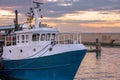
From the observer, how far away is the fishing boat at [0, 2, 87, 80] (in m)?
36.6

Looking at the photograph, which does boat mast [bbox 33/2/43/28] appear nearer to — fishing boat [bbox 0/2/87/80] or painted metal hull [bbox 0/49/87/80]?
fishing boat [bbox 0/2/87/80]

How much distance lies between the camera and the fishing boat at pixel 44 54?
3656 cm

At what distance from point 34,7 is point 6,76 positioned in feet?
28.5

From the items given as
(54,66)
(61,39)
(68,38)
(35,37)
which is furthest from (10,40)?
(54,66)

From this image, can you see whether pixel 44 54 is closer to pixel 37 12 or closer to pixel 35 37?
pixel 35 37

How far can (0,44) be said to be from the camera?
44469 mm

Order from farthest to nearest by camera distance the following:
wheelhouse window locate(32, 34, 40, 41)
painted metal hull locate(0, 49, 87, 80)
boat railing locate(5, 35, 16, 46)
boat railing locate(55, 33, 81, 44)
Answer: boat railing locate(5, 35, 16, 46)
wheelhouse window locate(32, 34, 40, 41)
boat railing locate(55, 33, 81, 44)
painted metal hull locate(0, 49, 87, 80)

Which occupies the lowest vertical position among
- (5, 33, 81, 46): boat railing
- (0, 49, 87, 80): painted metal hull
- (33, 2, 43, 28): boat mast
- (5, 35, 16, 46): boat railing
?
(0, 49, 87, 80): painted metal hull

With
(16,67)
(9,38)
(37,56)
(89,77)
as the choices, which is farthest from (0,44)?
(89,77)

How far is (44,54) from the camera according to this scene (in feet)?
121

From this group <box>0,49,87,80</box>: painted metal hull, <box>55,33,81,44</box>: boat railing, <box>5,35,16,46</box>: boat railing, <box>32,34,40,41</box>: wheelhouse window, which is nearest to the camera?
<box>0,49,87,80</box>: painted metal hull

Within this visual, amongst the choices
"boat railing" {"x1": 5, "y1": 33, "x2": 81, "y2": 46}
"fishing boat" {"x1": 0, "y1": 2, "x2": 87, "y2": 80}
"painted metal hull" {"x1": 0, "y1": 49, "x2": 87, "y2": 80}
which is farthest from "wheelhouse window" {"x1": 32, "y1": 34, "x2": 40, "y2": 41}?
"painted metal hull" {"x1": 0, "y1": 49, "x2": 87, "y2": 80}

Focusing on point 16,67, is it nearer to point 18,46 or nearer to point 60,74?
point 18,46

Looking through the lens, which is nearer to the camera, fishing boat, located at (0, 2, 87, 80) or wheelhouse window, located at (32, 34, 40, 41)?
fishing boat, located at (0, 2, 87, 80)
